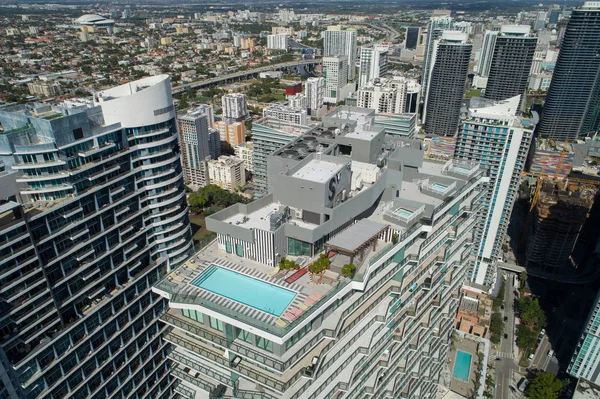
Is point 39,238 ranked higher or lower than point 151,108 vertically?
lower

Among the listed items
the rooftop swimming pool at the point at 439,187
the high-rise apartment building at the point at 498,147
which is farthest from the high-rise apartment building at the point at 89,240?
the high-rise apartment building at the point at 498,147

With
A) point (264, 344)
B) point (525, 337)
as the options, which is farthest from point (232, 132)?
point (264, 344)

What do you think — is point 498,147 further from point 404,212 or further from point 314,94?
point 314,94

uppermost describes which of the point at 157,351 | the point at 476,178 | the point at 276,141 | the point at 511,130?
the point at 476,178

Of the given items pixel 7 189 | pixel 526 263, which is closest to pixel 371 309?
pixel 7 189

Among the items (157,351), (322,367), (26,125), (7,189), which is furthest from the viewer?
(157,351)

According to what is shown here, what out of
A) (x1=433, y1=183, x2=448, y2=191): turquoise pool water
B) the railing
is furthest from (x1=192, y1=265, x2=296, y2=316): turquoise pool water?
(x1=433, y1=183, x2=448, y2=191): turquoise pool water

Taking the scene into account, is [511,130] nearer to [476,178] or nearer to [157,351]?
[476,178]
